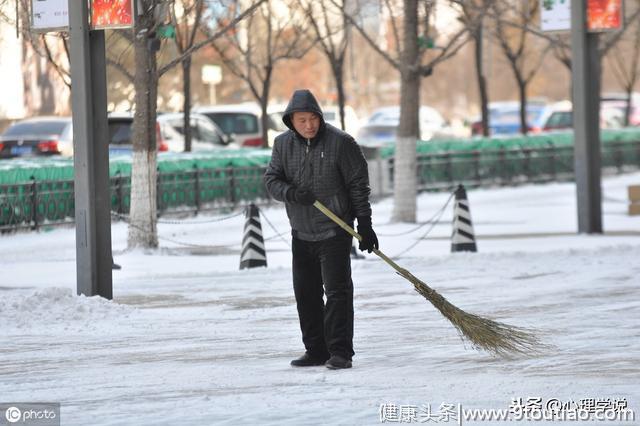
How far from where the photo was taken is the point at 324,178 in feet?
31.3

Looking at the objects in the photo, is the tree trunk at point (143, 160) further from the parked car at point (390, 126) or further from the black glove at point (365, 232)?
the parked car at point (390, 126)

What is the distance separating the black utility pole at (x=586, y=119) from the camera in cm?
2055

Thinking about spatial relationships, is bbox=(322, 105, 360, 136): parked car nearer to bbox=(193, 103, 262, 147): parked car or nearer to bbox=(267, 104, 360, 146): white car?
bbox=(267, 104, 360, 146): white car

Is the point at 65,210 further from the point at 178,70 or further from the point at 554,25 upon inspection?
the point at 178,70

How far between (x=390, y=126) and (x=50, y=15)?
87.3 ft

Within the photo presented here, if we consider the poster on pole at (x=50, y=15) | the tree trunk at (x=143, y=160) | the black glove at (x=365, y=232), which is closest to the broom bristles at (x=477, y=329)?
the black glove at (x=365, y=232)

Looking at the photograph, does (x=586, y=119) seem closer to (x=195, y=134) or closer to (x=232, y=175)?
(x=232, y=175)

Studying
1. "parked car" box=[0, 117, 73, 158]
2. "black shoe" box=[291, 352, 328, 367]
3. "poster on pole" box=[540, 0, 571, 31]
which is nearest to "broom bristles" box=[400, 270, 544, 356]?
"black shoe" box=[291, 352, 328, 367]

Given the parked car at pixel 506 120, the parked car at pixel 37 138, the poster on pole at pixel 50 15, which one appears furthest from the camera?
the parked car at pixel 506 120

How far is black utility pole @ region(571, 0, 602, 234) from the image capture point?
20.5 metres

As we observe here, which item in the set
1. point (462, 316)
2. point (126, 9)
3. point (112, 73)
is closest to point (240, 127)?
point (112, 73)

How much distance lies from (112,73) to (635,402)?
119 feet

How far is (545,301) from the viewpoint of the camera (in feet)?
44.2

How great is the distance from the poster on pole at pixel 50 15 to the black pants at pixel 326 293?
476cm
